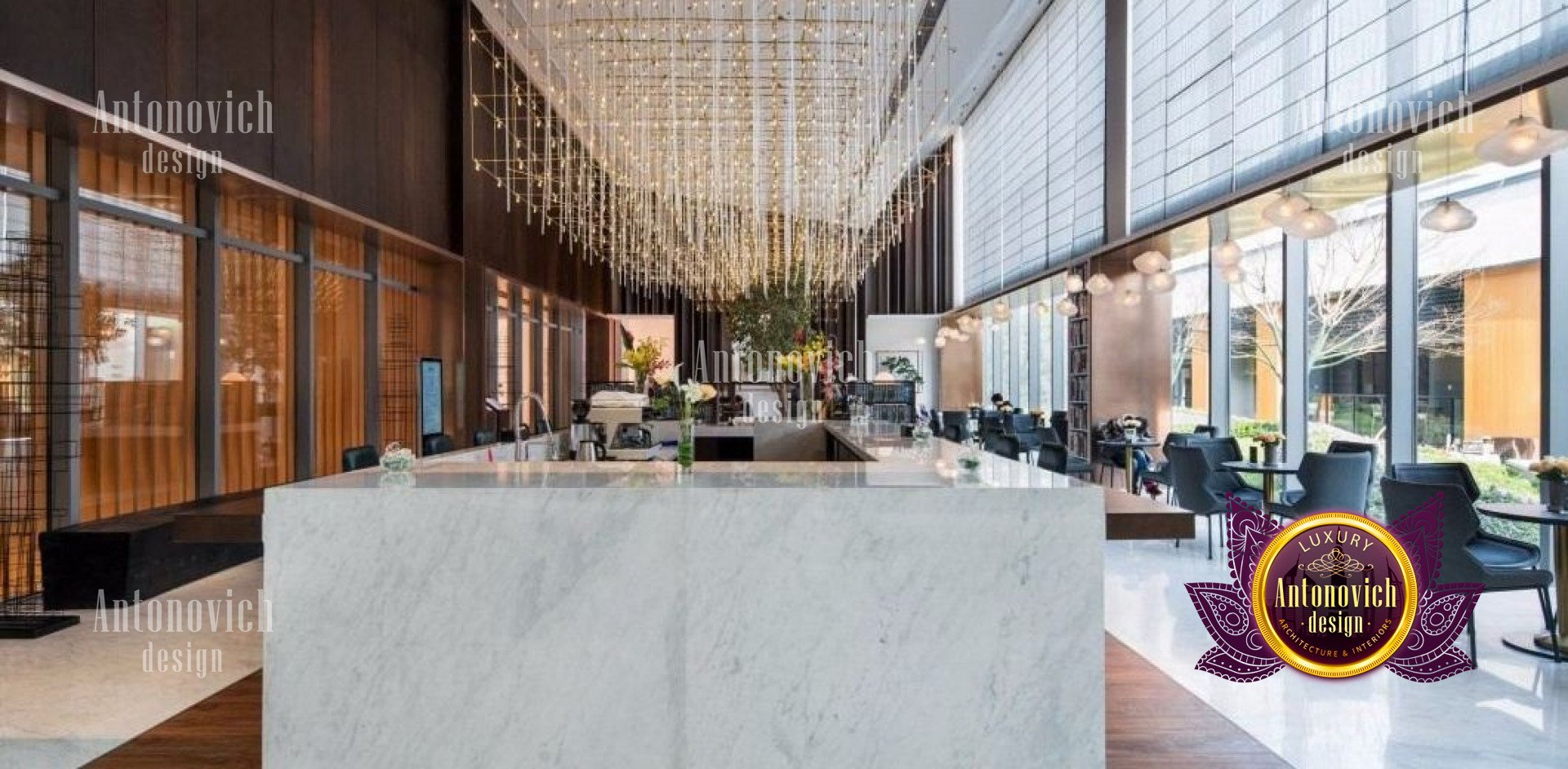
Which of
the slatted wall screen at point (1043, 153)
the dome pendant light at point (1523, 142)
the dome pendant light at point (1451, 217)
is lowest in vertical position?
the dome pendant light at point (1451, 217)

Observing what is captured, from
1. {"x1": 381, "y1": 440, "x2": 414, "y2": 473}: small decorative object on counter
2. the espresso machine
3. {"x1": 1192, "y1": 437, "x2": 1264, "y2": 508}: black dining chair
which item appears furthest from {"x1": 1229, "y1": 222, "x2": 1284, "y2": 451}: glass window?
{"x1": 381, "y1": 440, "x2": 414, "y2": 473}: small decorative object on counter

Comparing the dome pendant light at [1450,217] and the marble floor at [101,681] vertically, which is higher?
the dome pendant light at [1450,217]

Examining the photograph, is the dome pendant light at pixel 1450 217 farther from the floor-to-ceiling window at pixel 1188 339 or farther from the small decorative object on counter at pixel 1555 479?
the floor-to-ceiling window at pixel 1188 339

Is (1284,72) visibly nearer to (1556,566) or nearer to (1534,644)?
(1556,566)

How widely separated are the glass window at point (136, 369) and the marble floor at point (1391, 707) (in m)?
6.02

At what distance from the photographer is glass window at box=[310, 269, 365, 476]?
766 centimetres

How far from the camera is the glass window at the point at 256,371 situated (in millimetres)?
6531

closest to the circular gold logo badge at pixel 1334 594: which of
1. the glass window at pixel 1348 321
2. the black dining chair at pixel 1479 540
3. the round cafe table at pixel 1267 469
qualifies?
the black dining chair at pixel 1479 540

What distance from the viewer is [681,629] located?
2.46 m

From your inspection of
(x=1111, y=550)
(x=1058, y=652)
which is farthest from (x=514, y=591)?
(x=1111, y=550)

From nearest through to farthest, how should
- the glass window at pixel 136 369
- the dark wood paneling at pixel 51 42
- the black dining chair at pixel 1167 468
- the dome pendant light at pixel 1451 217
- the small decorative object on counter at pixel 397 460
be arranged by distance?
the small decorative object on counter at pixel 397 460 → the dark wood paneling at pixel 51 42 → the dome pendant light at pixel 1451 217 → the glass window at pixel 136 369 → the black dining chair at pixel 1167 468

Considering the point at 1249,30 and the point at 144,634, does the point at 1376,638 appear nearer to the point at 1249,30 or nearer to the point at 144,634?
the point at 1249,30

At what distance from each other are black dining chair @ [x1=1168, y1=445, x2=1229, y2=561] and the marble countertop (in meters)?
4.08

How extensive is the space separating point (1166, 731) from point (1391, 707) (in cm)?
120
